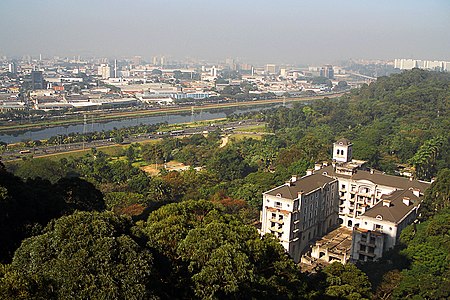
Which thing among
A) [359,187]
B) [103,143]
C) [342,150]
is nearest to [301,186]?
[359,187]

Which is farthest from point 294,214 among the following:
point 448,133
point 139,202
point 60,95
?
point 60,95

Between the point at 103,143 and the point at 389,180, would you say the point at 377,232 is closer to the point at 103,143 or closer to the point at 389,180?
the point at 389,180

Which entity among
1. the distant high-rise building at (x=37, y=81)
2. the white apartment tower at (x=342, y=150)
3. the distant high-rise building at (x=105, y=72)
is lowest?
the white apartment tower at (x=342, y=150)

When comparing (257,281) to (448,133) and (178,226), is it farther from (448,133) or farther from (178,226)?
(448,133)

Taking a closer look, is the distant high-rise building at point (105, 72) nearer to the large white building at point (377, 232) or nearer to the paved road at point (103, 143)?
the paved road at point (103, 143)

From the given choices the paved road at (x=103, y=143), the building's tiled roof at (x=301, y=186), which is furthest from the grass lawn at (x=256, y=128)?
the building's tiled roof at (x=301, y=186)
